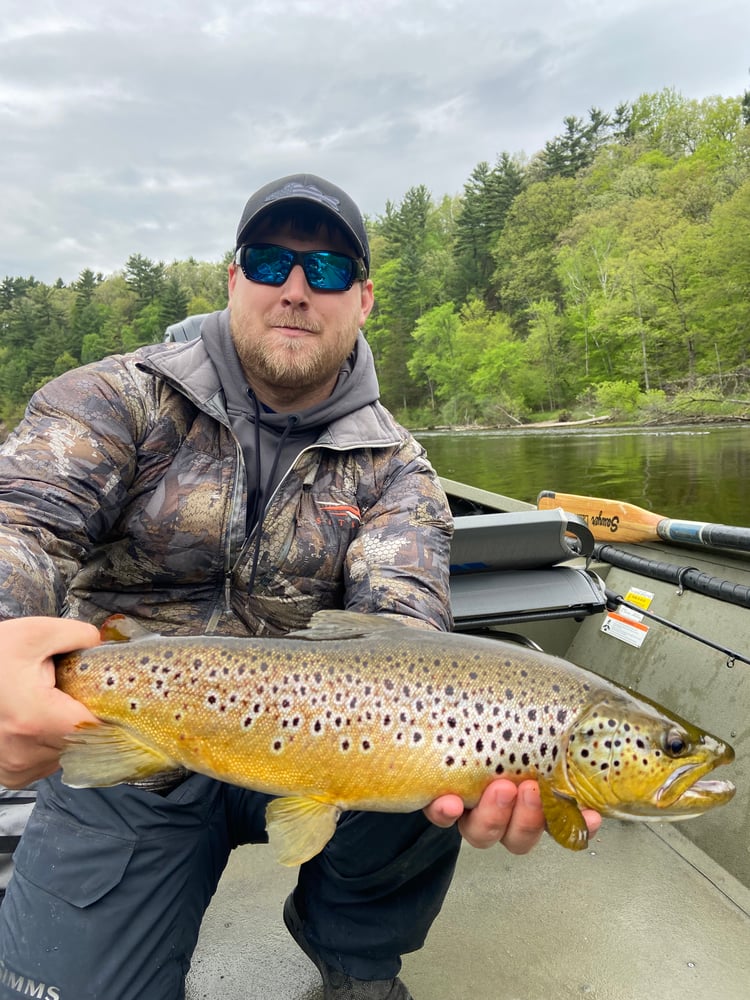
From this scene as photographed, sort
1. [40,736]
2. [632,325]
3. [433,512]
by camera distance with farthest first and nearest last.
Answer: [632,325] → [433,512] → [40,736]

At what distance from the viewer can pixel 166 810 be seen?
80.9 inches

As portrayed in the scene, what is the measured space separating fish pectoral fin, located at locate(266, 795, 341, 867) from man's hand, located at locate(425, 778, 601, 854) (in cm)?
26

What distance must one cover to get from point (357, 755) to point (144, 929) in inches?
32.0

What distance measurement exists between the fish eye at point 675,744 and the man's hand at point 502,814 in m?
0.25

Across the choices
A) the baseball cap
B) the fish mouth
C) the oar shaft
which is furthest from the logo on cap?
the oar shaft

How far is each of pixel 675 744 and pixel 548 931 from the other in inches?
49.4

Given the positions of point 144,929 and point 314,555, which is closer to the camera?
point 144,929

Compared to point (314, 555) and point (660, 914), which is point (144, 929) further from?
point (660, 914)

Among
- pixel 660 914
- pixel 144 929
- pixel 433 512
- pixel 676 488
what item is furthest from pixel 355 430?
pixel 676 488

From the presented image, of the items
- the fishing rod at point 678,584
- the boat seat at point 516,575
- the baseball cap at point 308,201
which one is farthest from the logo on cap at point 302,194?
the fishing rod at point 678,584

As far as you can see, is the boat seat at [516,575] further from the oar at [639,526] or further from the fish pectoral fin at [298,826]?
the fish pectoral fin at [298,826]

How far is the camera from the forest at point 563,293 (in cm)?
4203

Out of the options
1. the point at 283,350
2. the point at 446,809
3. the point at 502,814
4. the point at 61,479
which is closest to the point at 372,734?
the point at 446,809

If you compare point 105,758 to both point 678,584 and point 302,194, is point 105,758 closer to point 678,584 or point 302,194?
point 302,194
